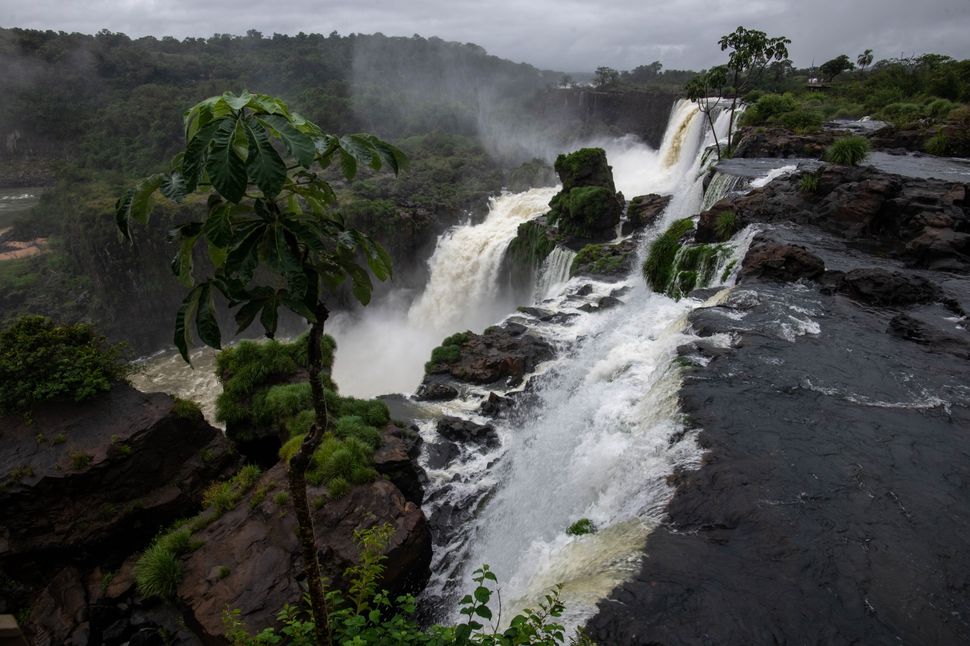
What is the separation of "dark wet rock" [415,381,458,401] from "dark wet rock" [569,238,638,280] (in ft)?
24.9

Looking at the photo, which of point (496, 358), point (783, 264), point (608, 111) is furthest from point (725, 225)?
point (608, 111)

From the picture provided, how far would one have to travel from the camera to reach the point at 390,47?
8488 centimetres

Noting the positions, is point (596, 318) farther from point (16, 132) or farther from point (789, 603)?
point (16, 132)

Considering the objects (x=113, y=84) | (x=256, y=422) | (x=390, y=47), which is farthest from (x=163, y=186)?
(x=390, y=47)

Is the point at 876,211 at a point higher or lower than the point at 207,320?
lower

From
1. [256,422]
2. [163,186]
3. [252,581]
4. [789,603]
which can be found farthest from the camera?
[256,422]

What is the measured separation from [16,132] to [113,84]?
39.1ft

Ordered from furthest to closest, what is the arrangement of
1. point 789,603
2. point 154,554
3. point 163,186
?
point 154,554 → point 789,603 → point 163,186

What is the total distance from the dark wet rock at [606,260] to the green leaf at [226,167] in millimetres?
16900

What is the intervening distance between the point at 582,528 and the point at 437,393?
664cm

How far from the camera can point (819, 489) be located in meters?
7.03

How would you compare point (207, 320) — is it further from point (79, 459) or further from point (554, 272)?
point (554, 272)

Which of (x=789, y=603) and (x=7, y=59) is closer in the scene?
(x=789, y=603)

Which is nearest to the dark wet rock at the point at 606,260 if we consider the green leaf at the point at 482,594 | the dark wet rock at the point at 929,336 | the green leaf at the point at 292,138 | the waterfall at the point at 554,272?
the waterfall at the point at 554,272
